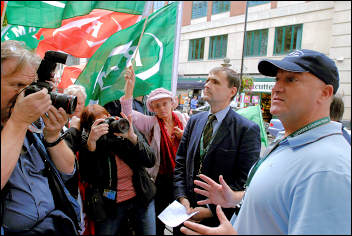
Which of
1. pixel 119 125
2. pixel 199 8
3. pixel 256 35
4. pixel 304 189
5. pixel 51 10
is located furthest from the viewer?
pixel 256 35

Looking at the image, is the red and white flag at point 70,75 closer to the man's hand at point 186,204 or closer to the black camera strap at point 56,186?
the black camera strap at point 56,186

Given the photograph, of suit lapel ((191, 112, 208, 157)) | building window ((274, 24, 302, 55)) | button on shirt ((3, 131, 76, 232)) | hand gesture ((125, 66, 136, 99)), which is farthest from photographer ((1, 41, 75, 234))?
building window ((274, 24, 302, 55))

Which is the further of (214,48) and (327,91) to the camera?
(214,48)

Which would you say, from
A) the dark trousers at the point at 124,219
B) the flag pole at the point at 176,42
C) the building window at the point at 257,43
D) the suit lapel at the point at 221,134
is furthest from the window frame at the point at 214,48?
the dark trousers at the point at 124,219

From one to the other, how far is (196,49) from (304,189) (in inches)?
969

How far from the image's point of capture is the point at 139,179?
224 centimetres

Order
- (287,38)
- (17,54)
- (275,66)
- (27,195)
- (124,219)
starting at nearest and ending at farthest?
(17,54) < (27,195) < (275,66) < (124,219) < (287,38)

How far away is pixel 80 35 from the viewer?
2.00m

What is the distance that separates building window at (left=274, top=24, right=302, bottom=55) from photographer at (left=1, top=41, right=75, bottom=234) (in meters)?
20.7

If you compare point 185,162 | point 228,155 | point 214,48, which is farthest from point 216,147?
point 214,48

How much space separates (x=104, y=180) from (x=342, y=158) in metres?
1.79

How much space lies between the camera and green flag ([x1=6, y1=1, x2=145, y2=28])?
148 cm

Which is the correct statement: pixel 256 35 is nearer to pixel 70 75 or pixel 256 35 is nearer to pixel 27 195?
pixel 70 75

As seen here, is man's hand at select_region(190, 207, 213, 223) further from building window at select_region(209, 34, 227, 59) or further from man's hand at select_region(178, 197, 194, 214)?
building window at select_region(209, 34, 227, 59)
